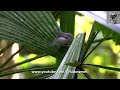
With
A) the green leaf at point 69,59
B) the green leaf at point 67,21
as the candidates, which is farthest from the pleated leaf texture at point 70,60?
the green leaf at point 67,21

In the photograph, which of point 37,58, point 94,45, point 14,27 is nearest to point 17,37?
point 14,27

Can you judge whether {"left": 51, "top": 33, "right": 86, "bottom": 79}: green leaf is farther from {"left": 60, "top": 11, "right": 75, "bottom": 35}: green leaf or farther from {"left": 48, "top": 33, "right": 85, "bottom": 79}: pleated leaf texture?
{"left": 60, "top": 11, "right": 75, "bottom": 35}: green leaf

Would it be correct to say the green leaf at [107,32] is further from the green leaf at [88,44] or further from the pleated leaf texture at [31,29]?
the pleated leaf texture at [31,29]

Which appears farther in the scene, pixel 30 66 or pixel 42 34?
pixel 30 66

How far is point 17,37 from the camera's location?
0.95m

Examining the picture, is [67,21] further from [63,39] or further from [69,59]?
[69,59]

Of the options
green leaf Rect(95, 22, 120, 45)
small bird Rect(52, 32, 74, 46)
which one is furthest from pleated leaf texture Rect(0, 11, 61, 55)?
green leaf Rect(95, 22, 120, 45)

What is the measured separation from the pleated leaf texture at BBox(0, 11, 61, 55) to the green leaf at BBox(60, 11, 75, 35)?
9 centimetres

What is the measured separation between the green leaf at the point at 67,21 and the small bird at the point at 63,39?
6 centimetres

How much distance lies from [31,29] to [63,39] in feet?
0.34

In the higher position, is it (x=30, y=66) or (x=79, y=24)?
(x=79, y=24)

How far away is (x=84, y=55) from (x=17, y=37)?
0.21 metres

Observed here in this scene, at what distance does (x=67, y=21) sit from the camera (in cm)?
113
